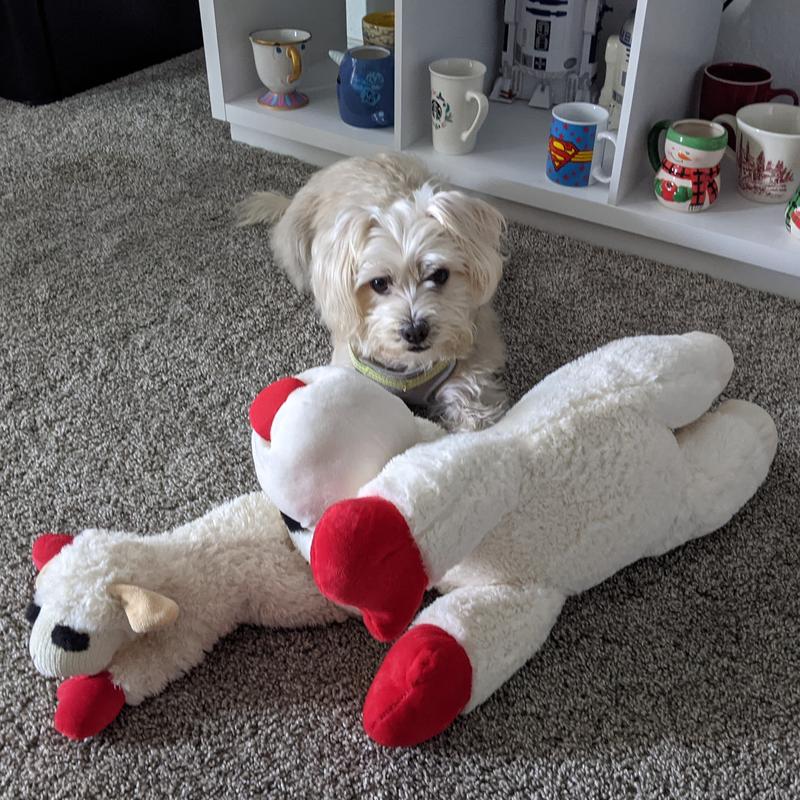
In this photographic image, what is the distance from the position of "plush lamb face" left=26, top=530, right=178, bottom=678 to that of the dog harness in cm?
46

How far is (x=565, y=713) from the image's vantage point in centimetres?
83

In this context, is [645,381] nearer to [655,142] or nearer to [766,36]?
[655,142]

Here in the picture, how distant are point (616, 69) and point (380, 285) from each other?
2.83 feet

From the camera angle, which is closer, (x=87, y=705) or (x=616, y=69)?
(x=87, y=705)

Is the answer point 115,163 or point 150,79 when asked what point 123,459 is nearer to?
point 115,163

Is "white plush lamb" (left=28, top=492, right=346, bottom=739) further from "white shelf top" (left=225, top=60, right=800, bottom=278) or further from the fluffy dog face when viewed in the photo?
"white shelf top" (left=225, top=60, right=800, bottom=278)

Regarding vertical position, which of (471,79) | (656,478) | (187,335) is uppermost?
(471,79)

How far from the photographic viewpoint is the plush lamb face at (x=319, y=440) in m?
0.77

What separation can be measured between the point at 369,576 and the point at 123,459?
0.54 meters

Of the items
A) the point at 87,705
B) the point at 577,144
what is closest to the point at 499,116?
the point at 577,144

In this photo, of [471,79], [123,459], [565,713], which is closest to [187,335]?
[123,459]

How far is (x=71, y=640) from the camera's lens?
30.0 inches

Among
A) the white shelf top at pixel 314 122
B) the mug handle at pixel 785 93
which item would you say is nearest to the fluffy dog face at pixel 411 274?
the white shelf top at pixel 314 122

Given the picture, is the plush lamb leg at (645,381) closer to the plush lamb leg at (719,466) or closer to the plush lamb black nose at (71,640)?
the plush lamb leg at (719,466)
